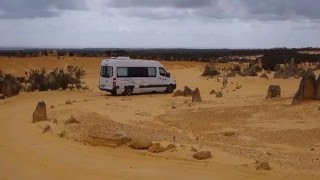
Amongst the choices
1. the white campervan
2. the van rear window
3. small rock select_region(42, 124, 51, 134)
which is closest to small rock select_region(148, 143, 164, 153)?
small rock select_region(42, 124, 51, 134)

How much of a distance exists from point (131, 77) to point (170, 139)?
15.3 m

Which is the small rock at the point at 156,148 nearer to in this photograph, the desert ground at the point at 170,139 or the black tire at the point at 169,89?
the desert ground at the point at 170,139

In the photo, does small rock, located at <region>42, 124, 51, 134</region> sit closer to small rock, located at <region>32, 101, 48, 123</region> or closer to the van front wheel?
small rock, located at <region>32, 101, 48, 123</region>

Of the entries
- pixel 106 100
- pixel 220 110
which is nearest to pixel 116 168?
pixel 220 110

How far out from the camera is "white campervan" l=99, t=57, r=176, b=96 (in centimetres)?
2919

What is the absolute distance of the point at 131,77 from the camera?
29797 mm

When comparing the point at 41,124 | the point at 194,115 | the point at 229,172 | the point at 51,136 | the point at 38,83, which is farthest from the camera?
the point at 38,83

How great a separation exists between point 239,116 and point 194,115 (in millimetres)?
1751

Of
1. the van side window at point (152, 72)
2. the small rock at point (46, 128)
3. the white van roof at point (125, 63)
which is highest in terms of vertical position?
the white van roof at point (125, 63)

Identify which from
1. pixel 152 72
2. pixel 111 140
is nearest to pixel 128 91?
pixel 152 72

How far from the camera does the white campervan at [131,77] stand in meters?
29.2

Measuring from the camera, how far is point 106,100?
2705 cm

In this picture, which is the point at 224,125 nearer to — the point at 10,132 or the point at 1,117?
the point at 10,132

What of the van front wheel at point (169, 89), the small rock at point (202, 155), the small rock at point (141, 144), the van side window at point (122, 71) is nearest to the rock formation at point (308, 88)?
the small rock at point (141, 144)
